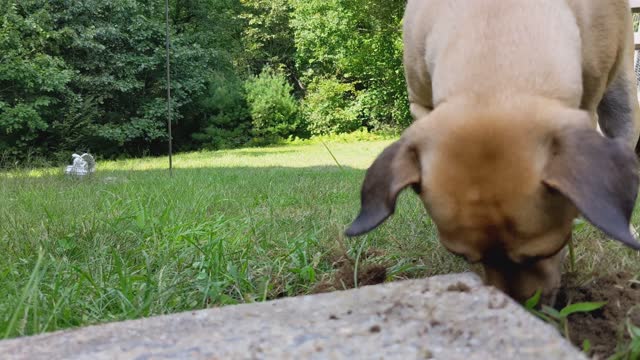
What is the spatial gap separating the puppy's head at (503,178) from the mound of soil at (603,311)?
0.16 meters

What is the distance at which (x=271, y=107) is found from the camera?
1057 inches

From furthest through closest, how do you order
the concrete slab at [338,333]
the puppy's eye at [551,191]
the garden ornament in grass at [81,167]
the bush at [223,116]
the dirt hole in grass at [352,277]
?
the bush at [223,116] < the garden ornament in grass at [81,167] < the dirt hole in grass at [352,277] < the puppy's eye at [551,191] < the concrete slab at [338,333]

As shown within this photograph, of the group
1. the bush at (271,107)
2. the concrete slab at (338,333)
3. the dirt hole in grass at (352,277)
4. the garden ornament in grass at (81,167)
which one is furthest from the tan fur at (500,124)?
the bush at (271,107)

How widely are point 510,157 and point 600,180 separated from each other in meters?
0.27

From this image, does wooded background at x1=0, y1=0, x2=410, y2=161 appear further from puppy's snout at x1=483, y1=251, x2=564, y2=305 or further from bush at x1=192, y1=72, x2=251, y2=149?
puppy's snout at x1=483, y1=251, x2=564, y2=305

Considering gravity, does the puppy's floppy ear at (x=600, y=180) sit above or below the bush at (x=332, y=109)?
above

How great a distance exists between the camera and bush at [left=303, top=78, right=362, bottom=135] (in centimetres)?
2759

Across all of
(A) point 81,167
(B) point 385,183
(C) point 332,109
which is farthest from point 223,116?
(B) point 385,183

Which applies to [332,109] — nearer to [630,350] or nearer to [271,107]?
[271,107]

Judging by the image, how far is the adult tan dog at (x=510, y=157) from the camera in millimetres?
1672

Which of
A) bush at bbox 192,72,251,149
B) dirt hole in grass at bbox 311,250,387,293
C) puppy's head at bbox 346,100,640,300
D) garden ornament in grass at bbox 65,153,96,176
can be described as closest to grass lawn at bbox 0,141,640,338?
dirt hole in grass at bbox 311,250,387,293

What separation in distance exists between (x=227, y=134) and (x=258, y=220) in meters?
23.0

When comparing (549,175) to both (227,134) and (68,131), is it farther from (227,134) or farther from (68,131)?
(227,134)

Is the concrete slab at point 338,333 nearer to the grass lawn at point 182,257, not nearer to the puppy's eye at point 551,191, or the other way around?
the puppy's eye at point 551,191
